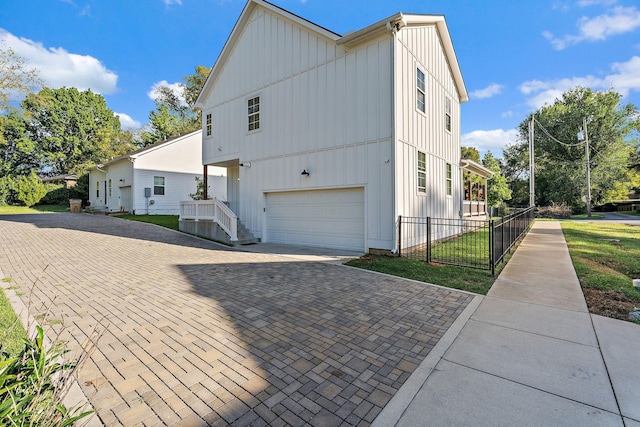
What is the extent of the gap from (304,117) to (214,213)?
5.64 m

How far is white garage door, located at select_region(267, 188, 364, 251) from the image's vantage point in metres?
10.1

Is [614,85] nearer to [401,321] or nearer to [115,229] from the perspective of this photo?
[401,321]

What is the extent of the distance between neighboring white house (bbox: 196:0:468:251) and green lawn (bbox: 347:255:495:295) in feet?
3.42

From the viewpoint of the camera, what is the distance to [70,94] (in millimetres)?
38688

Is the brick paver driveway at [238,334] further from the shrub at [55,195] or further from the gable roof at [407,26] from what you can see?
the shrub at [55,195]

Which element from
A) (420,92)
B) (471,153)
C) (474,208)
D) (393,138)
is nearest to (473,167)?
(474,208)

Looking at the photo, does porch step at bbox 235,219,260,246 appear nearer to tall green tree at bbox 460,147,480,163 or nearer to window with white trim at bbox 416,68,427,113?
window with white trim at bbox 416,68,427,113

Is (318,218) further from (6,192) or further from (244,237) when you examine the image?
(6,192)

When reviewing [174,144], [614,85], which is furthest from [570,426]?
[614,85]

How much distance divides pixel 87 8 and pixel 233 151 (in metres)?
11.1

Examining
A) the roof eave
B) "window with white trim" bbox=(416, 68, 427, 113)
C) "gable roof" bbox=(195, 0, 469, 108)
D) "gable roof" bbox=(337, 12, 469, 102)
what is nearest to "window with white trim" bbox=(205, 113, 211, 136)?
"gable roof" bbox=(195, 0, 469, 108)

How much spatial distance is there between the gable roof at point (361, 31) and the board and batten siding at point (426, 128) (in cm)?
30

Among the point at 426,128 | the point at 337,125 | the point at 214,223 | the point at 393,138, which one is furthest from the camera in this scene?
the point at 214,223

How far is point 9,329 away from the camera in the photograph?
287cm
